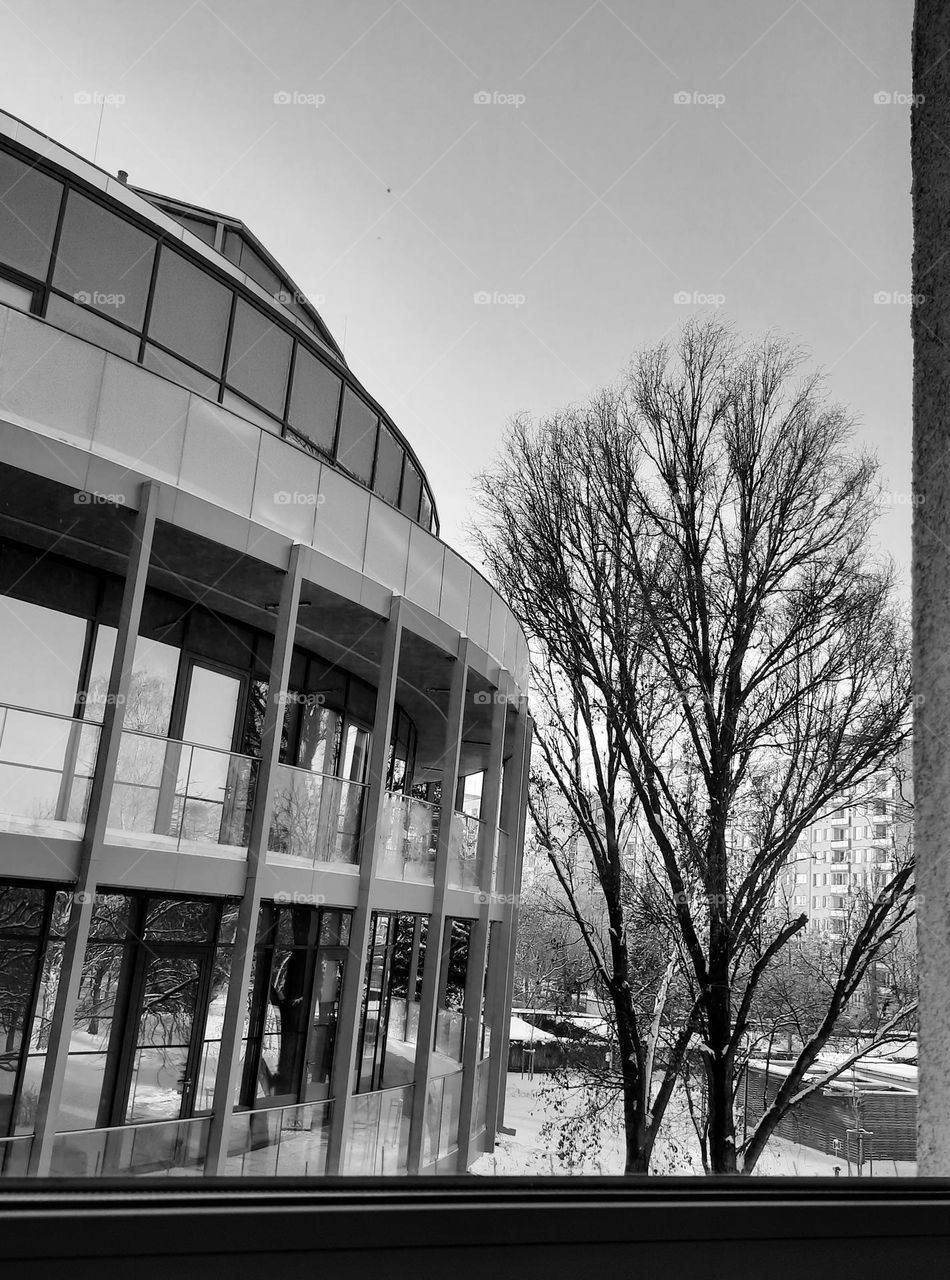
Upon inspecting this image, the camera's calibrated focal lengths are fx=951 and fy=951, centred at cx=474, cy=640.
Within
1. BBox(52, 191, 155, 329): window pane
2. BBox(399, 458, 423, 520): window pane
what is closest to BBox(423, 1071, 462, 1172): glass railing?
BBox(399, 458, 423, 520): window pane

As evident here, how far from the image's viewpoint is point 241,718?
11797 mm

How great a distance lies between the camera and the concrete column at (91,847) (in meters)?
7.11

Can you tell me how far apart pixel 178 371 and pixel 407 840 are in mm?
6494

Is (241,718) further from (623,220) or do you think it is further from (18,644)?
(623,220)

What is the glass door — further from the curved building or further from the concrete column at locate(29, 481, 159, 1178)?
the concrete column at locate(29, 481, 159, 1178)

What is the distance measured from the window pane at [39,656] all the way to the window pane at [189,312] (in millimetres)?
3935

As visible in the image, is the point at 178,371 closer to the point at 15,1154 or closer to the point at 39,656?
the point at 39,656

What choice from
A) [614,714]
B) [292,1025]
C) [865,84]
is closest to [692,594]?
[614,714]

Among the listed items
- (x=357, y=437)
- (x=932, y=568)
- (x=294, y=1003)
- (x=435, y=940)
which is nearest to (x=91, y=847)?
(x=435, y=940)

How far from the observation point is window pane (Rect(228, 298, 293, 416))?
497 inches

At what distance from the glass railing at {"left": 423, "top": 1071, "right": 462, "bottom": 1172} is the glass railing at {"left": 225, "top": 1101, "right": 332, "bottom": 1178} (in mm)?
2213

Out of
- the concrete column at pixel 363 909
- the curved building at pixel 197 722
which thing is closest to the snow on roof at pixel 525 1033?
the curved building at pixel 197 722

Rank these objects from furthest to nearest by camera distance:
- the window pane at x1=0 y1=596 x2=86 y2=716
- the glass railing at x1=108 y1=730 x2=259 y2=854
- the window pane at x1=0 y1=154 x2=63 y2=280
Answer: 1. the window pane at x1=0 y1=154 x2=63 y2=280
2. the window pane at x1=0 y1=596 x2=86 y2=716
3. the glass railing at x1=108 y1=730 x2=259 y2=854

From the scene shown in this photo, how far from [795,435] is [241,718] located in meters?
9.04
